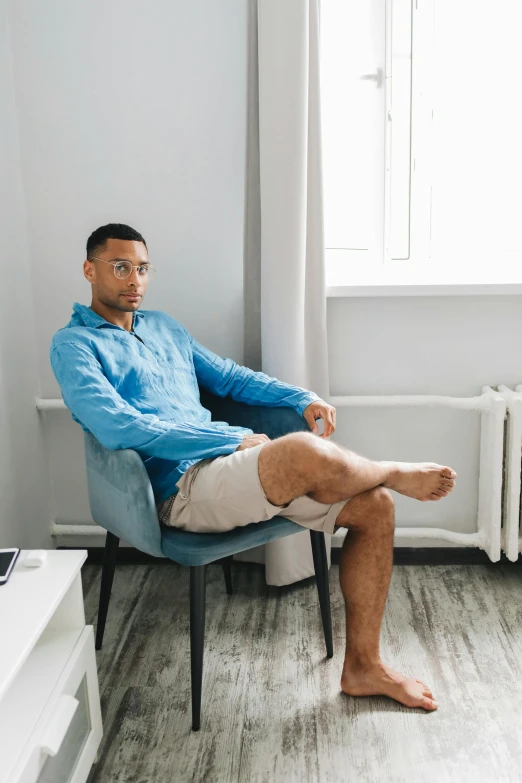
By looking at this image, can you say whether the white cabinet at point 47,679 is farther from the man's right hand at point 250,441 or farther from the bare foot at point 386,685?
the bare foot at point 386,685

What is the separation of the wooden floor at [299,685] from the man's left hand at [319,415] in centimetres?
62

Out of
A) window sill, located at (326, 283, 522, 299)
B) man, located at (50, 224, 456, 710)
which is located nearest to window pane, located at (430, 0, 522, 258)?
window sill, located at (326, 283, 522, 299)

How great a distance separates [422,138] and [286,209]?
0.70m

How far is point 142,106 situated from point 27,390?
99cm

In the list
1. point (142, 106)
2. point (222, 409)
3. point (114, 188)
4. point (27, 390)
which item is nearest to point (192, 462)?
point (222, 409)

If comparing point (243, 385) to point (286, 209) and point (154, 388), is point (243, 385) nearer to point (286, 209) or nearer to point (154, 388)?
point (154, 388)

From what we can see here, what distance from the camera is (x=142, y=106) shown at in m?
2.26

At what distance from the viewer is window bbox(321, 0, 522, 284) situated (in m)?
2.38

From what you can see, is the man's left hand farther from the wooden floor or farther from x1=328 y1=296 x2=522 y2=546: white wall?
the wooden floor

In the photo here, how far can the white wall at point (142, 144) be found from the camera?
2219 mm

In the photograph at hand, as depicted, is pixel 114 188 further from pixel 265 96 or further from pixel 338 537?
pixel 338 537

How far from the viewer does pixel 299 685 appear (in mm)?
1852

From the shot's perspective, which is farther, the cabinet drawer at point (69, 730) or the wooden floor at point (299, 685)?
the wooden floor at point (299, 685)

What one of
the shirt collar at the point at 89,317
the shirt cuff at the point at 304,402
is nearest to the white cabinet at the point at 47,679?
the shirt collar at the point at 89,317
